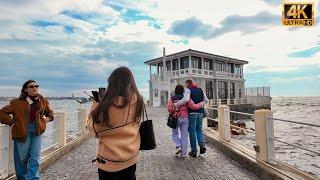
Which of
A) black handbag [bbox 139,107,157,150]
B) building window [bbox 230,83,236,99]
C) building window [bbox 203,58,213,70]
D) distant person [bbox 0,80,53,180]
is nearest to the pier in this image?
distant person [bbox 0,80,53,180]

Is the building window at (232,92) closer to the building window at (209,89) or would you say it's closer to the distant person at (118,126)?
the building window at (209,89)

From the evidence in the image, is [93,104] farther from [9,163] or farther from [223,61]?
[223,61]

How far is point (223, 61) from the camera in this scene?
48.9 m

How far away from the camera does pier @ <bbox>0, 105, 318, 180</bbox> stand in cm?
593

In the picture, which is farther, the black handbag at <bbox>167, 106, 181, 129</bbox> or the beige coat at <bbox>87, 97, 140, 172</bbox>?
the black handbag at <bbox>167, 106, 181, 129</bbox>

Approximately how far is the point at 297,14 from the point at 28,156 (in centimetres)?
977

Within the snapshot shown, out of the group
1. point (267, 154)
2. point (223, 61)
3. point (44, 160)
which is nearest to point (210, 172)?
point (267, 154)

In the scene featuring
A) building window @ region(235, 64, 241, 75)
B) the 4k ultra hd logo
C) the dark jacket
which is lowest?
the dark jacket

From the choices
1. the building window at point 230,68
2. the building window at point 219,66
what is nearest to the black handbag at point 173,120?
the building window at point 219,66

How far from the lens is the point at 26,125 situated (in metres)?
5.27

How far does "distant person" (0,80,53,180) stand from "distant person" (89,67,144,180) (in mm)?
2484

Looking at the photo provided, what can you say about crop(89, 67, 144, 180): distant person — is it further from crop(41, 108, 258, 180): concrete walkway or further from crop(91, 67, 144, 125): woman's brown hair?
crop(41, 108, 258, 180): concrete walkway

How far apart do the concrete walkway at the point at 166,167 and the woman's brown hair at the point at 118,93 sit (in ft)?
11.0

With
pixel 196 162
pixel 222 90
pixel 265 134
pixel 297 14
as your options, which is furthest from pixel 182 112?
pixel 222 90
